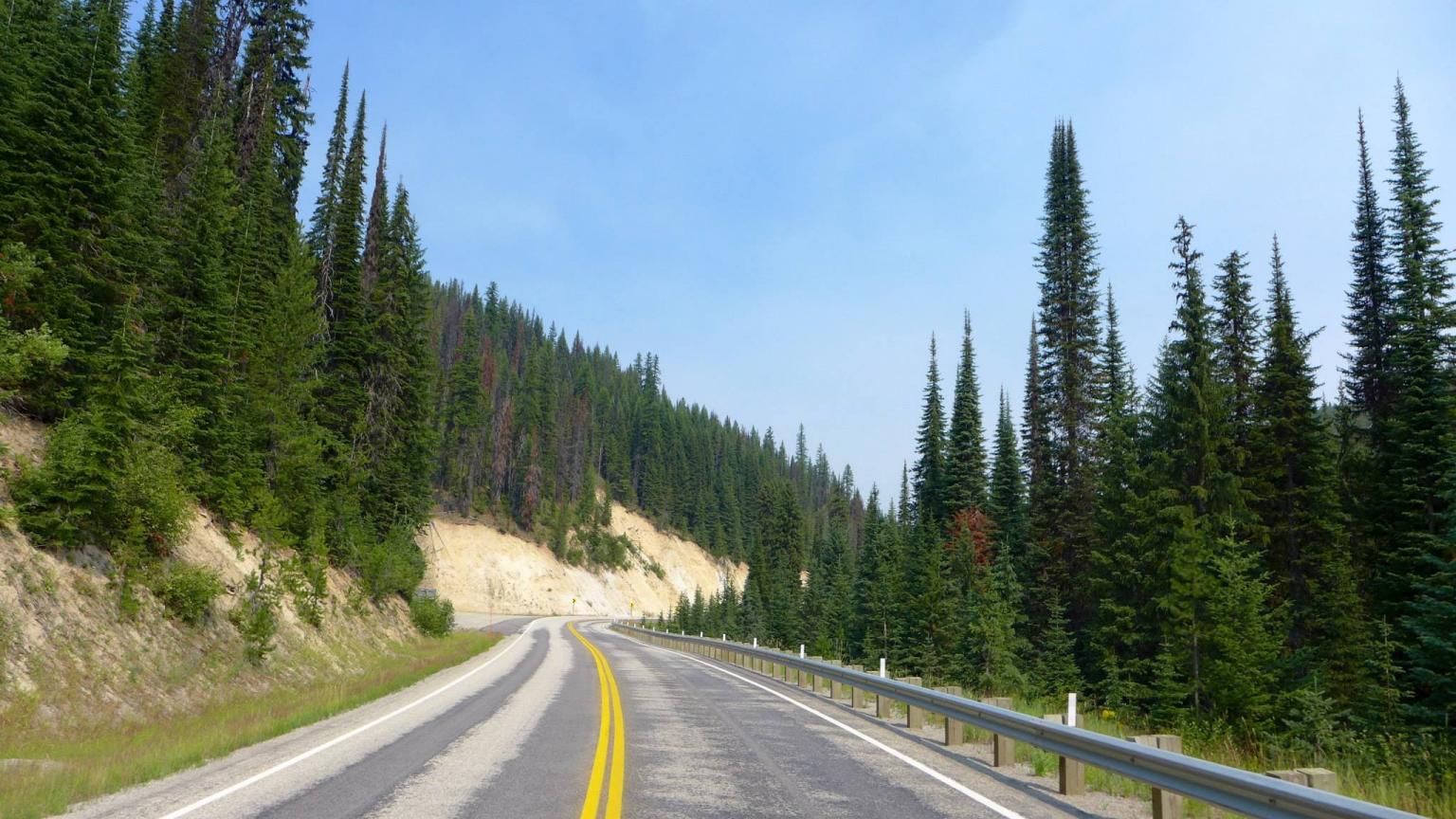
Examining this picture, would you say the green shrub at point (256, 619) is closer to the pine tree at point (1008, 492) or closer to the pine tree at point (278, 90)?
the pine tree at point (278, 90)

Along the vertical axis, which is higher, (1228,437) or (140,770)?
(1228,437)

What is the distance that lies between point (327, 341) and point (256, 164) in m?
8.57

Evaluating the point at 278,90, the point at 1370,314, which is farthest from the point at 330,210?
the point at 1370,314

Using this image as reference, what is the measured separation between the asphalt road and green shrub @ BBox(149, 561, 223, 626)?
6.08 metres

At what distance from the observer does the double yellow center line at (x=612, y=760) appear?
7.80m

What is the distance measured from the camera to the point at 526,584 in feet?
330

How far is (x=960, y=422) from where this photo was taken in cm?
6125

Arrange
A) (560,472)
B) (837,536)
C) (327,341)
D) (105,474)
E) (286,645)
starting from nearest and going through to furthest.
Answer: (105,474), (286,645), (327,341), (837,536), (560,472)

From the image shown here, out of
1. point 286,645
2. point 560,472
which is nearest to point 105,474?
point 286,645

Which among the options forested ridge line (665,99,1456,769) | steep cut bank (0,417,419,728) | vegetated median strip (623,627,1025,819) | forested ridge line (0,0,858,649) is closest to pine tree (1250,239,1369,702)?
forested ridge line (665,99,1456,769)

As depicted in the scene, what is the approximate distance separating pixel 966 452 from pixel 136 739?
184 ft

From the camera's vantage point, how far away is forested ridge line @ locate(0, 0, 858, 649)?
1817 cm

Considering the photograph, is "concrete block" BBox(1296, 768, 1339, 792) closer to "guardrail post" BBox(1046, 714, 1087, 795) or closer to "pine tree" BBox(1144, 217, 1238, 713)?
"guardrail post" BBox(1046, 714, 1087, 795)

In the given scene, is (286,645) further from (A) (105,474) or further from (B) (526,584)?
(B) (526,584)
